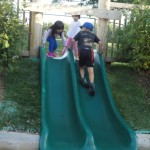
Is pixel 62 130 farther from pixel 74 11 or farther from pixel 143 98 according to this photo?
pixel 74 11

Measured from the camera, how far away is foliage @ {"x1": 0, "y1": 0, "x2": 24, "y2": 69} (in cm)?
698

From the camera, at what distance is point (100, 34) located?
9336 mm

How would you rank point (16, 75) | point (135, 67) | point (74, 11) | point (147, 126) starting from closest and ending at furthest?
point (147, 126), point (16, 75), point (135, 67), point (74, 11)

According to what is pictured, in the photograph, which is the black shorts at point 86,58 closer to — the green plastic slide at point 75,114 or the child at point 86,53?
the child at point 86,53

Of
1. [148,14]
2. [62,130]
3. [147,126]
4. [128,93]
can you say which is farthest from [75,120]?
[148,14]

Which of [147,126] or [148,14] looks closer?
[147,126]

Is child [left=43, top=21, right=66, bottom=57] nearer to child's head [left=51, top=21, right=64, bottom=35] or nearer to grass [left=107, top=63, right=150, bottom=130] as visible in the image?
child's head [left=51, top=21, right=64, bottom=35]

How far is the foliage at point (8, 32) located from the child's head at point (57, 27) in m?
1.59

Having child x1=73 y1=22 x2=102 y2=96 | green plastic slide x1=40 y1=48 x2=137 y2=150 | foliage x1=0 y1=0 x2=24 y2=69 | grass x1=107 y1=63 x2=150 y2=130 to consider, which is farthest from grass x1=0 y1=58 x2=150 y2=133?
child x1=73 y1=22 x2=102 y2=96

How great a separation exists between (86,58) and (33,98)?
157 centimetres

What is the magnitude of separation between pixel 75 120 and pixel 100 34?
3834 millimetres

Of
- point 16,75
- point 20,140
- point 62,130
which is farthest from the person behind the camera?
point 16,75

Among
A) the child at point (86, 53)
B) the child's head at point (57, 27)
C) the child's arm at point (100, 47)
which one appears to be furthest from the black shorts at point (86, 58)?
the child's head at point (57, 27)

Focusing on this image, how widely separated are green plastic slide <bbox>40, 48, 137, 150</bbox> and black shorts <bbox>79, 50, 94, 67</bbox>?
0.80 feet
